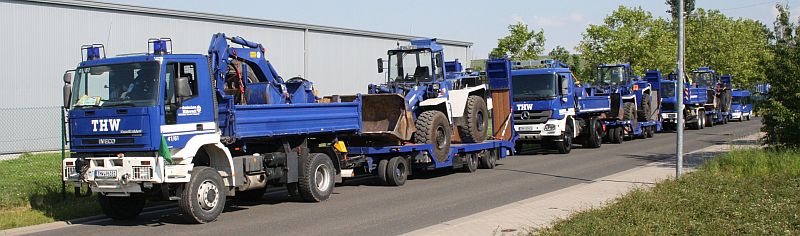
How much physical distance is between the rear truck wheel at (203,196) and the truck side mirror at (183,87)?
112cm

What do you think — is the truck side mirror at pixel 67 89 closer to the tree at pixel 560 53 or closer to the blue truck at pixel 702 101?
the blue truck at pixel 702 101

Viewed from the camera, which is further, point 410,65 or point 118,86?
point 410,65

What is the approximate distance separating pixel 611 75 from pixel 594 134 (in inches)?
205

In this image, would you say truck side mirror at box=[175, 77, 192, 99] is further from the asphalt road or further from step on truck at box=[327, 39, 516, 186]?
step on truck at box=[327, 39, 516, 186]

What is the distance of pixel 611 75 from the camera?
108 ft

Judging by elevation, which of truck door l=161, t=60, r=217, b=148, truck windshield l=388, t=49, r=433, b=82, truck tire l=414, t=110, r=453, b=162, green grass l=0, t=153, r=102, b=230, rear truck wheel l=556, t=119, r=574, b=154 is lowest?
green grass l=0, t=153, r=102, b=230

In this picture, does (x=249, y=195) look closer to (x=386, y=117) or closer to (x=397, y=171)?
(x=397, y=171)

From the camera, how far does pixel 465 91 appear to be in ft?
65.6

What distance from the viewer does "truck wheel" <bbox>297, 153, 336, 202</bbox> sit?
14.7 m

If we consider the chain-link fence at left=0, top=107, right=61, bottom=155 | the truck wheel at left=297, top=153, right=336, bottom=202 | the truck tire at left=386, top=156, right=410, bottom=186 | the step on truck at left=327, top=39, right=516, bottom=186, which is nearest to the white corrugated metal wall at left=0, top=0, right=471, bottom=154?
the chain-link fence at left=0, top=107, right=61, bottom=155

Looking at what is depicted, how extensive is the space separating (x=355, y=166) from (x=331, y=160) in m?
1.49

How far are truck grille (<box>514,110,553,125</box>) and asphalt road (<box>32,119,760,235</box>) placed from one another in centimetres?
242

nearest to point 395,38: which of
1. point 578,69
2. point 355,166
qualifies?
point 578,69

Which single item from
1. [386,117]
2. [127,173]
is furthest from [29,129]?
[127,173]
